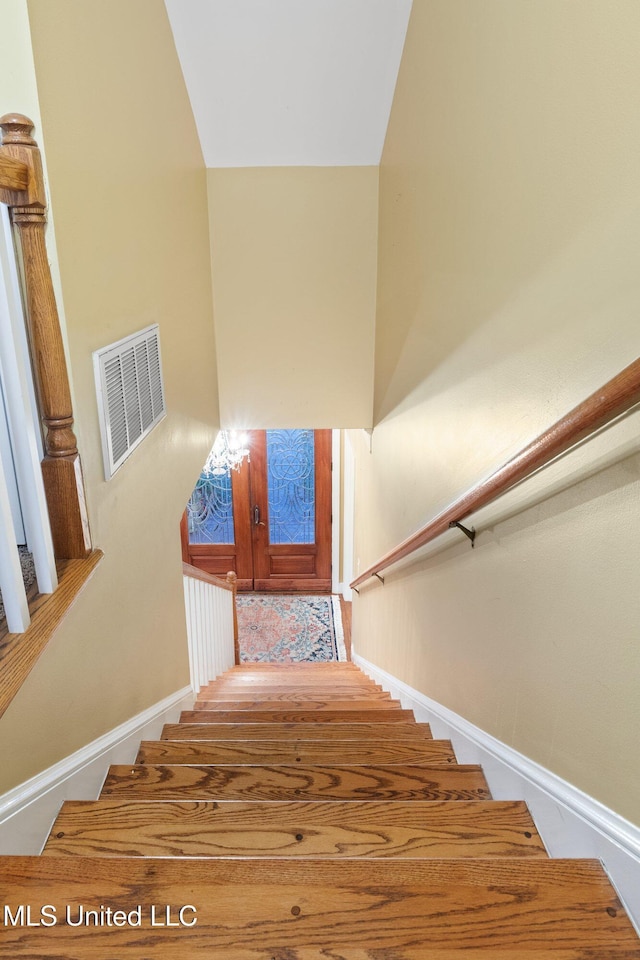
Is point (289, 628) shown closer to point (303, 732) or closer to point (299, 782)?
point (303, 732)

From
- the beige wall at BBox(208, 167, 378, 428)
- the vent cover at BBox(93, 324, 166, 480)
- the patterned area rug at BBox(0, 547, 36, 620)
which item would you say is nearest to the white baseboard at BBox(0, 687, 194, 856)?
the patterned area rug at BBox(0, 547, 36, 620)

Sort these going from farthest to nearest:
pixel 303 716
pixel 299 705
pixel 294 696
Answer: pixel 294 696 < pixel 299 705 < pixel 303 716

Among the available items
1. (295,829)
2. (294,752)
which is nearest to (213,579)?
(294,752)

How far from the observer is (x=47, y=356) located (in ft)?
4.16

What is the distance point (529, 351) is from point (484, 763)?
1154 millimetres

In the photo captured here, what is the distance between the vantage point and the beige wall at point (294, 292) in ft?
10.4

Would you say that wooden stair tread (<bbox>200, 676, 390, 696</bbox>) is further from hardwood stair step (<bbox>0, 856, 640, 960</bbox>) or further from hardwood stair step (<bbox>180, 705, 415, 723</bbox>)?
hardwood stair step (<bbox>0, 856, 640, 960</bbox>)

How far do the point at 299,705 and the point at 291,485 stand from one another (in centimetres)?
316

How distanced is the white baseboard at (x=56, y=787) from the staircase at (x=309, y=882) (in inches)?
1.8

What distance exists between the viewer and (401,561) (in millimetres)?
2590

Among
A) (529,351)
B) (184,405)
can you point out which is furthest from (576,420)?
(184,405)

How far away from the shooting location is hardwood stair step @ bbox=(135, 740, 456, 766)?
1.78m

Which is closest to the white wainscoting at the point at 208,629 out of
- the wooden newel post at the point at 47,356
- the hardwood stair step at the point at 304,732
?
the hardwood stair step at the point at 304,732

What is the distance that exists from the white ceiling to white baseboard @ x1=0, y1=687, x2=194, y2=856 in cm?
280
